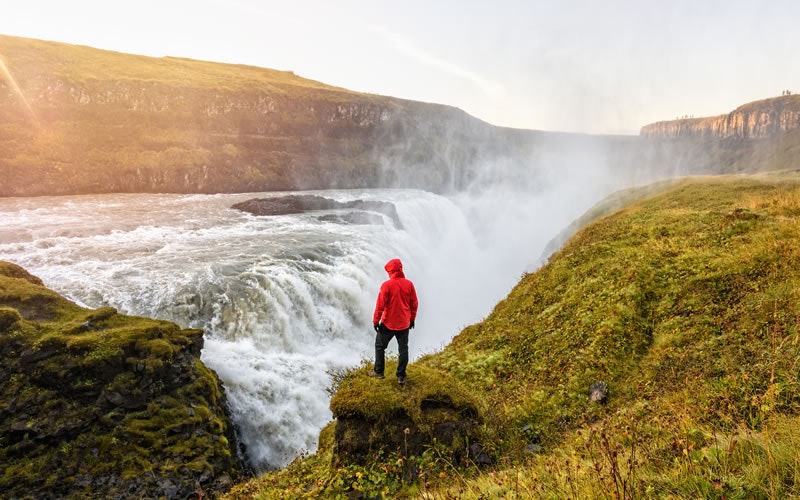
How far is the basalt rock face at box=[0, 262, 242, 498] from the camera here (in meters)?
9.12

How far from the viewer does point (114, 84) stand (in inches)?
3285

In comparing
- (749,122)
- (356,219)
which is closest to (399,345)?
(356,219)

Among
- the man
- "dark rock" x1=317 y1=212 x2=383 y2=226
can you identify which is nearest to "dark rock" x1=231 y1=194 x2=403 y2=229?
"dark rock" x1=317 y1=212 x2=383 y2=226

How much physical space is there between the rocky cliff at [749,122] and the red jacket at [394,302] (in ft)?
704

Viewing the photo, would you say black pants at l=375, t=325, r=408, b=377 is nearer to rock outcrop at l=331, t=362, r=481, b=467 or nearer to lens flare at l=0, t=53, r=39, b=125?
rock outcrop at l=331, t=362, r=481, b=467

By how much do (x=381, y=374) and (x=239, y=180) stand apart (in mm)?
82736

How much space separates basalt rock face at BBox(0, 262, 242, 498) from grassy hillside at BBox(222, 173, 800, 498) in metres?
3.57

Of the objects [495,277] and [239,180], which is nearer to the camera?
[495,277]

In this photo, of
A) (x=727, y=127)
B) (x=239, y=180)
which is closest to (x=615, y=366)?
(x=239, y=180)

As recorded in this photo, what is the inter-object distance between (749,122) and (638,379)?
215 meters

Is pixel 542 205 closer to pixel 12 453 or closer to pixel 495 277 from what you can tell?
pixel 495 277

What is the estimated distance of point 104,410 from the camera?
34.3 feet

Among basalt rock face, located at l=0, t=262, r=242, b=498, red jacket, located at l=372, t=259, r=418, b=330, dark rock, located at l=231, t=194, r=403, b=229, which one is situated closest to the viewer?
red jacket, located at l=372, t=259, r=418, b=330

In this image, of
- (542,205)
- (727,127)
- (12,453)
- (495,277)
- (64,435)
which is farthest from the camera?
(727,127)
